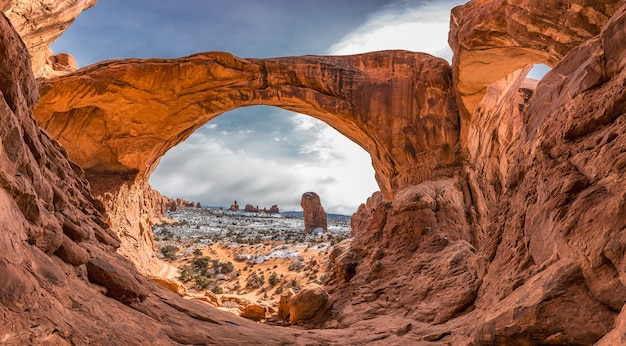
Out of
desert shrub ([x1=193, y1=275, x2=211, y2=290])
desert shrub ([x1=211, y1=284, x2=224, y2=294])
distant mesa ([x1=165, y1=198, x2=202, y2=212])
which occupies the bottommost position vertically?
desert shrub ([x1=211, y1=284, x2=224, y2=294])

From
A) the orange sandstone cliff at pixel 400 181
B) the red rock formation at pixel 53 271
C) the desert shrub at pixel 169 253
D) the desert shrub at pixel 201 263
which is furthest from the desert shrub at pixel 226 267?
the red rock formation at pixel 53 271

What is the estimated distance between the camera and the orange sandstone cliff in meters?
2.82

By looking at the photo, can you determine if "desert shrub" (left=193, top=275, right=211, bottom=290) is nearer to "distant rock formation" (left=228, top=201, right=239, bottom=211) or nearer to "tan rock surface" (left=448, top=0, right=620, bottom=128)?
"tan rock surface" (left=448, top=0, right=620, bottom=128)

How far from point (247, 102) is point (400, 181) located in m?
7.69

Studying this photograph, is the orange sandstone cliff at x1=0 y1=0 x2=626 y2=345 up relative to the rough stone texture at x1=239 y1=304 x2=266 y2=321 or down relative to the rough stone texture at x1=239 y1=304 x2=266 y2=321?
up

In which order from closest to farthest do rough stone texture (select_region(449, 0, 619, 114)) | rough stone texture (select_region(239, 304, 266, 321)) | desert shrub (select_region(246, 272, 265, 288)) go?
rough stone texture (select_region(449, 0, 619, 114))
rough stone texture (select_region(239, 304, 266, 321))
desert shrub (select_region(246, 272, 265, 288))

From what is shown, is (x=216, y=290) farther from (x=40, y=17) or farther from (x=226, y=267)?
(x=40, y=17)

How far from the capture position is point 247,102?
15344 millimetres

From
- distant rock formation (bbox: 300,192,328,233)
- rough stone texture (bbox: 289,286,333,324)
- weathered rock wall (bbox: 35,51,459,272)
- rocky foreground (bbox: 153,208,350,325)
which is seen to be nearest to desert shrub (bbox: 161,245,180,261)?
rocky foreground (bbox: 153,208,350,325)

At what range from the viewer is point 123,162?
619 inches

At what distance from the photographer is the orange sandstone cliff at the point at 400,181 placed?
9.26ft

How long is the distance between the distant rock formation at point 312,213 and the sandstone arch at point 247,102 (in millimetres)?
32021

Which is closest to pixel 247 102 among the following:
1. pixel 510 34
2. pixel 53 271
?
pixel 510 34

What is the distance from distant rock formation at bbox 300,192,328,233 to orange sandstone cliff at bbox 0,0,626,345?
3110 centimetres
